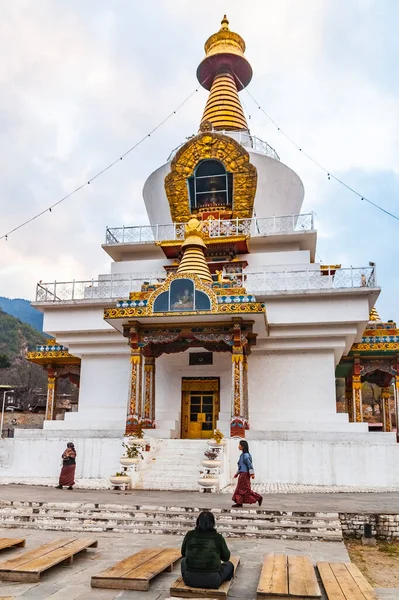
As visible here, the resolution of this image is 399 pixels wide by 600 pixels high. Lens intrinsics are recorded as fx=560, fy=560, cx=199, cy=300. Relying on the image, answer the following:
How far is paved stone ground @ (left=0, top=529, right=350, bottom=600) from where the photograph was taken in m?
5.42

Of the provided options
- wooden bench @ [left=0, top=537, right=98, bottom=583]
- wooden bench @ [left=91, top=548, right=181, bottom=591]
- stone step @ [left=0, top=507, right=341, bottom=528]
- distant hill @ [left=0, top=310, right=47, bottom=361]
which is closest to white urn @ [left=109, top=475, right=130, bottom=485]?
stone step @ [left=0, top=507, right=341, bottom=528]

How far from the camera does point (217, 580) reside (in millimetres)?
5211

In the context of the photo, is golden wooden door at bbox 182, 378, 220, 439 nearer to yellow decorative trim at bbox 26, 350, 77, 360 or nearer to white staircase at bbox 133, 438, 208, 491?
white staircase at bbox 133, 438, 208, 491

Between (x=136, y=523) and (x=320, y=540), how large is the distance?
3.00 metres

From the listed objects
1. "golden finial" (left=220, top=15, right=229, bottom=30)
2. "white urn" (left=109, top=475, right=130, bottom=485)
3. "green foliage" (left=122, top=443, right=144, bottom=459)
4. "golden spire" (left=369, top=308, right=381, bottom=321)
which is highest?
"golden finial" (left=220, top=15, right=229, bottom=30)

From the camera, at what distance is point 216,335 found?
16844mm

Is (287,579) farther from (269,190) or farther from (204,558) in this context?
(269,190)

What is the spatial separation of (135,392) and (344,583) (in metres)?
11.5

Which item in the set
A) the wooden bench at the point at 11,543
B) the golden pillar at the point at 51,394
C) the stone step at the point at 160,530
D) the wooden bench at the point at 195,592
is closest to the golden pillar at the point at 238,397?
the stone step at the point at 160,530

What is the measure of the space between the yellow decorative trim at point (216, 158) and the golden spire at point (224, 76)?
13.2 ft

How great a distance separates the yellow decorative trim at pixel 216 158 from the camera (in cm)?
2194

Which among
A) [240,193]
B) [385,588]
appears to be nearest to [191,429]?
[240,193]

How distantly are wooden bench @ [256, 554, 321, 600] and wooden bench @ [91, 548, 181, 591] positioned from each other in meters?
1.11

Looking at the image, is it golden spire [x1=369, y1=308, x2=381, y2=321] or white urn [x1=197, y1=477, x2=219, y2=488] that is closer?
white urn [x1=197, y1=477, x2=219, y2=488]
